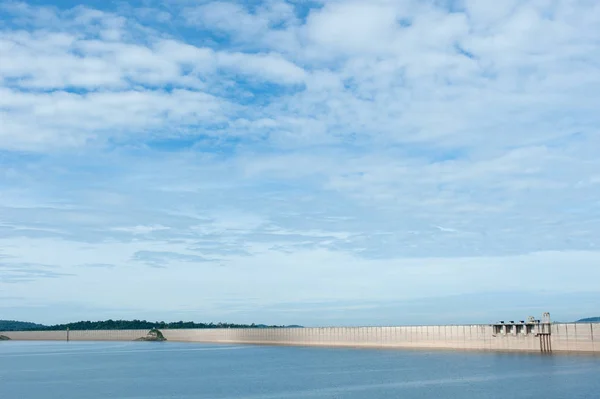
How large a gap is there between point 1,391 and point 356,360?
171 ft

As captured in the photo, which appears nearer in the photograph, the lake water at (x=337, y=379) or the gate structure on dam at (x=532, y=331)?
the lake water at (x=337, y=379)

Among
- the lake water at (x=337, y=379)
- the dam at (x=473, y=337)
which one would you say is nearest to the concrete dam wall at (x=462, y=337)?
the dam at (x=473, y=337)

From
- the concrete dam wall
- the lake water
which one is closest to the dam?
the concrete dam wall

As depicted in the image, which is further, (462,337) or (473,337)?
(462,337)

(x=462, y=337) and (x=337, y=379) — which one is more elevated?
(x=462, y=337)

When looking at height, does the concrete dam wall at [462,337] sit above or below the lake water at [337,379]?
above

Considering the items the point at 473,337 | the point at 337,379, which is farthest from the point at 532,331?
the point at 337,379

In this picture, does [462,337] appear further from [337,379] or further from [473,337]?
[337,379]

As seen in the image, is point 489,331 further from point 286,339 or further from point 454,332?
point 286,339

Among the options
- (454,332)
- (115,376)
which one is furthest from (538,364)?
(115,376)

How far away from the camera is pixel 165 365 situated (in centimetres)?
11056

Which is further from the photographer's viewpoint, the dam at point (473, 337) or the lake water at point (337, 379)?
the dam at point (473, 337)

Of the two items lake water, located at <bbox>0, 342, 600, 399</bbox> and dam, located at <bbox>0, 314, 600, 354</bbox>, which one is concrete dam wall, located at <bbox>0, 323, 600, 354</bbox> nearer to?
dam, located at <bbox>0, 314, 600, 354</bbox>

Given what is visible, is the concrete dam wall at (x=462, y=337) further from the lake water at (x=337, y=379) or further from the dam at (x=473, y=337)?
the lake water at (x=337, y=379)
